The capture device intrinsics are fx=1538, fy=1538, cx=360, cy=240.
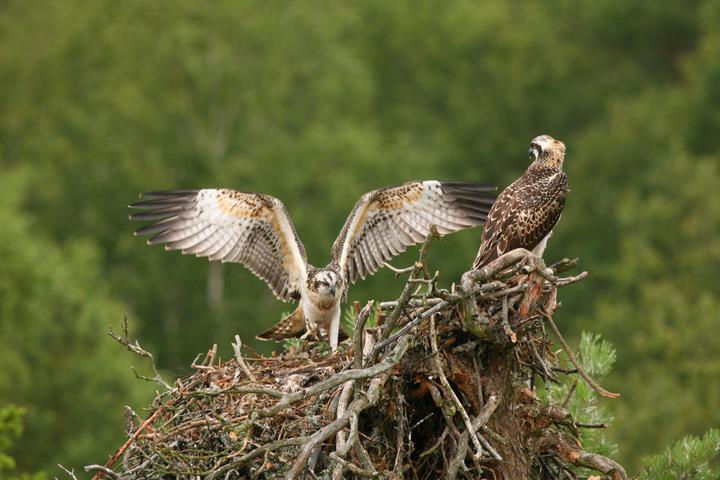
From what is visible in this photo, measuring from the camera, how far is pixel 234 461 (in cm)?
769

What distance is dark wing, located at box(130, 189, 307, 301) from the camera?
12.3 m

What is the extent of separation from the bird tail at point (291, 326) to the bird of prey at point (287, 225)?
36 cm

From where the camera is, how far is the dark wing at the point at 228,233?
1230 cm

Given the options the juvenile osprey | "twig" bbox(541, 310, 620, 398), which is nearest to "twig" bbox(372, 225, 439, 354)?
"twig" bbox(541, 310, 620, 398)

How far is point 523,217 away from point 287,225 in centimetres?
253

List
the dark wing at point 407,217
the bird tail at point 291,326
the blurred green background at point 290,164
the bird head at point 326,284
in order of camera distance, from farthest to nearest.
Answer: the blurred green background at point 290,164
the dark wing at point 407,217
the bird tail at point 291,326
the bird head at point 326,284

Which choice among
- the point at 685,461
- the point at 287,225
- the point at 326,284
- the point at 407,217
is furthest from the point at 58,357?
the point at 685,461

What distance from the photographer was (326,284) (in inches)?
450

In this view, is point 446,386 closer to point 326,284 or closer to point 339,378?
point 339,378

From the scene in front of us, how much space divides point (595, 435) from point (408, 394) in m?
2.32

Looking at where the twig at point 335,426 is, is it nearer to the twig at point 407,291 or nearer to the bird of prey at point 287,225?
the twig at point 407,291

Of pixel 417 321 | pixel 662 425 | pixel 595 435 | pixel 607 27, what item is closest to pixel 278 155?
pixel 662 425

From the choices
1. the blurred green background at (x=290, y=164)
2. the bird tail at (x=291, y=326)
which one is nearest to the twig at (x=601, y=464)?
the bird tail at (x=291, y=326)

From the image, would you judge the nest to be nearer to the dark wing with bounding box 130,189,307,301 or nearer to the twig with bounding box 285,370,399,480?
the twig with bounding box 285,370,399,480
